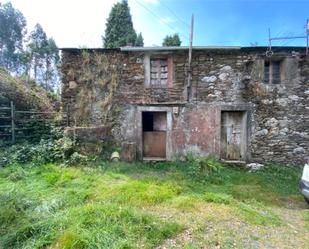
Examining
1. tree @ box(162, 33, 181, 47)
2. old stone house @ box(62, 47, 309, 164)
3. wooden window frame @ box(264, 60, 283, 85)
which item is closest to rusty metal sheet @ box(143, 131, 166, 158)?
old stone house @ box(62, 47, 309, 164)

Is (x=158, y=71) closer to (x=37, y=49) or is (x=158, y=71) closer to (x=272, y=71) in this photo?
(x=272, y=71)

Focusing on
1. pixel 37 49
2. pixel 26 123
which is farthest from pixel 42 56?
pixel 26 123

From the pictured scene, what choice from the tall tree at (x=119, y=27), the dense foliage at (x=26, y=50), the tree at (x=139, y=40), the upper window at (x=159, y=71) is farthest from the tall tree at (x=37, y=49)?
the upper window at (x=159, y=71)

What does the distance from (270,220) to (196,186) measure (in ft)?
6.83

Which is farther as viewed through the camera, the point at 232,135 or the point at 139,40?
the point at 139,40

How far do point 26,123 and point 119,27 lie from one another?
1117 cm

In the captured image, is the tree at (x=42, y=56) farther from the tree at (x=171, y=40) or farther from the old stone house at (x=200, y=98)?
the old stone house at (x=200, y=98)

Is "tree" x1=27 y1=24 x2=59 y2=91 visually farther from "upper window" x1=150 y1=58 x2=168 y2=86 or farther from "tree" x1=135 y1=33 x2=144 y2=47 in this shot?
"upper window" x1=150 y1=58 x2=168 y2=86

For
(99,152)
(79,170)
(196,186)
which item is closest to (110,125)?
(99,152)

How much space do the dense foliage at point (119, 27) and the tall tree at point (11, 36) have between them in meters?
12.5

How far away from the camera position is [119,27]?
18.7 meters

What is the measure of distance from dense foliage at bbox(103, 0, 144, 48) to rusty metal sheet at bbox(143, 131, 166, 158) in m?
10.7

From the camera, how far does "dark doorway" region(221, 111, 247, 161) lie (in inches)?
356

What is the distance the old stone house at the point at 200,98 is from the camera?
28.7ft
